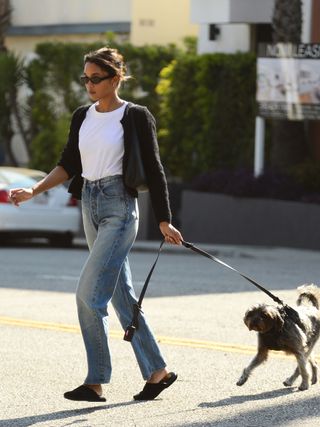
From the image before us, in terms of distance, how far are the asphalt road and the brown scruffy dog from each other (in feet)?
0.56

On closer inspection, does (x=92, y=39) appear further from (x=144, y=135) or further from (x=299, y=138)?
(x=144, y=135)

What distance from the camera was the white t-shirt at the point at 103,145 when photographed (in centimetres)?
788

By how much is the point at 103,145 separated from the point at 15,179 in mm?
15089

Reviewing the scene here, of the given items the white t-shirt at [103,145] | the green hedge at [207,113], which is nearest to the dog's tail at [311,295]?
the white t-shirt at [103,145]

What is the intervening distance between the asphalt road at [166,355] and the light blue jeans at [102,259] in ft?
1.21

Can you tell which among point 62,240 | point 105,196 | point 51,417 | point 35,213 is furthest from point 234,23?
point 51,417

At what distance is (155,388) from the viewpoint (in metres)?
8.19

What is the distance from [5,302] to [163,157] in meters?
14.2

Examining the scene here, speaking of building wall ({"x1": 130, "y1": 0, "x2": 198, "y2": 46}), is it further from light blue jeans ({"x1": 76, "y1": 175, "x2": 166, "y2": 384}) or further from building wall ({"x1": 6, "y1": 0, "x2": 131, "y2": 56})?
light blue jeans ({"x1": 76, "y1": 175, "x2": 166, "y2": 384})

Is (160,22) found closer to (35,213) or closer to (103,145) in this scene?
(35,213)

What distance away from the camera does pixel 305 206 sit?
22844mm

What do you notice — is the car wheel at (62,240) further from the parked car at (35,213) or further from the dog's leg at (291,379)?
the dog's leg at (291,379)

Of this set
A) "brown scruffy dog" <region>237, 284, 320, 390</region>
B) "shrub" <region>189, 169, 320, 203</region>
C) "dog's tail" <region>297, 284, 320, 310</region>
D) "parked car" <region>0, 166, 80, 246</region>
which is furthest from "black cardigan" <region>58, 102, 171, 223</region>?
"shrub" <region>189, 169, 320, 203</region>

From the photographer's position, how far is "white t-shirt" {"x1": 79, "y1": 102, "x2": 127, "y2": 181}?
788 centimetres
